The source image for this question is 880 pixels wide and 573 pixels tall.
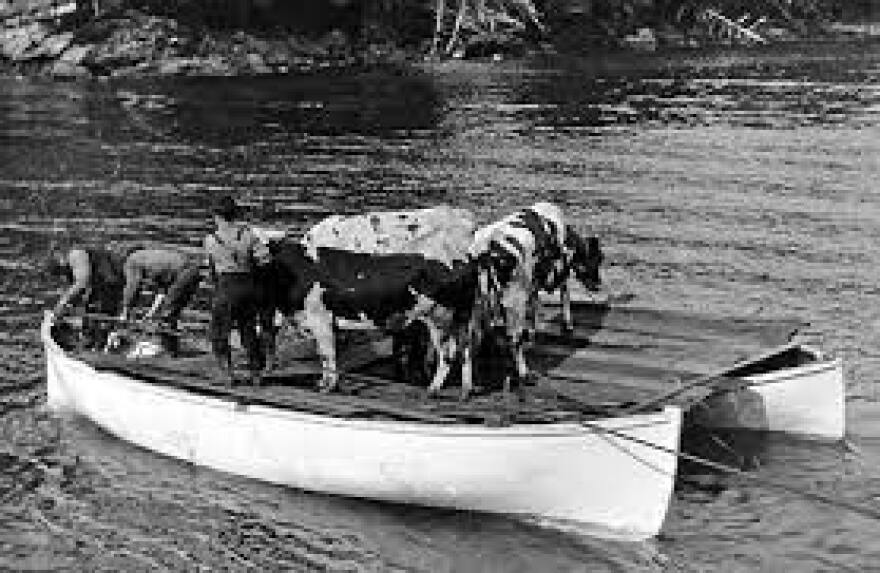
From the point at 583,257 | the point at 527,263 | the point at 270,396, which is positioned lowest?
the point at 270,396

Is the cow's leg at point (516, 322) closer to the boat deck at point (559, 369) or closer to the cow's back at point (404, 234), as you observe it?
the boat deck at point (559, 369)

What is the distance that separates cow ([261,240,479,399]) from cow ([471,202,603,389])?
0.48 m

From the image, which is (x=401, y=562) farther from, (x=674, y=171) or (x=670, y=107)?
(x=670, y=107)

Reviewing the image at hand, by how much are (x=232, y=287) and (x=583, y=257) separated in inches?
202

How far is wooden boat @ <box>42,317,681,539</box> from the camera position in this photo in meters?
14.7

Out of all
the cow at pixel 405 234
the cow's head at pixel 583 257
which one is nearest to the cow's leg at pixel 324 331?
the cow at pixel 405 234

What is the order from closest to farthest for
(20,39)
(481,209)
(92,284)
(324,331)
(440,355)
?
(440,355), (324,331), (92,284), (481,209), (20,39)

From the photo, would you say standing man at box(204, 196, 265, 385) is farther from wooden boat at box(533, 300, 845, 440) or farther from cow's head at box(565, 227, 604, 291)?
cow's head at box(565, 227, 604, 291)

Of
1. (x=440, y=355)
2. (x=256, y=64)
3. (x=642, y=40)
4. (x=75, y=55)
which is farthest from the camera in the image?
(x=642, y=40)

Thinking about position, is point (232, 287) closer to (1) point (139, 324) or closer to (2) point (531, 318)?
(1) point (139, 324)

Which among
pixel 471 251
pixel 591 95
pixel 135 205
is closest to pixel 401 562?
pixel 471 251

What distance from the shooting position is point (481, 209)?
115 ft

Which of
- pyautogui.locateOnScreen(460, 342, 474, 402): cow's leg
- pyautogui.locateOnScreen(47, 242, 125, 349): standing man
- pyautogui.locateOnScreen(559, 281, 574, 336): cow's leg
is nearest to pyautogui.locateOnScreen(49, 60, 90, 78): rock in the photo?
pyautogui.locateOnScreen(47, 242, 125, 349): standing man

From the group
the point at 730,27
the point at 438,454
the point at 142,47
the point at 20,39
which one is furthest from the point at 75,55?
the point at 438,454
